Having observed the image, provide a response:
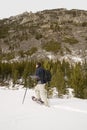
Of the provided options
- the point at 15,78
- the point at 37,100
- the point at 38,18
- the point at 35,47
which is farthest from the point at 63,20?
the point at 37,100

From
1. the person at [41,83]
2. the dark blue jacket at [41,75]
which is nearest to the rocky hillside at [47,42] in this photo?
the person at [41,83]

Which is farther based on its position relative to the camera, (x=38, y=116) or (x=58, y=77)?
(x=58, y=77)

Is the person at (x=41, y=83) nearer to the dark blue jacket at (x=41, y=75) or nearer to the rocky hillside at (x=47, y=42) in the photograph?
the dark blue jacket at (x=41, y=75)

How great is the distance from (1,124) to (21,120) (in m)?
0.84

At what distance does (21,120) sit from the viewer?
334 inches

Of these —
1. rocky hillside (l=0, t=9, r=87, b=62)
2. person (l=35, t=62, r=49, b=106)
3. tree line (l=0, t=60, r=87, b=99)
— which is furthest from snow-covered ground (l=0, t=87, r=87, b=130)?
rocky hillside (l=0, t=9, r=87, b=62)

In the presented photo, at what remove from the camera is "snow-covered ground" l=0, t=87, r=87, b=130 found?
312 inches

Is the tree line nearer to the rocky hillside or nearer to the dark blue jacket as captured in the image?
the dark blue jacket

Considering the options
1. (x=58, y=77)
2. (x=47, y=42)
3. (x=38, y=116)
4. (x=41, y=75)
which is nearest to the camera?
(x=38, y=116)

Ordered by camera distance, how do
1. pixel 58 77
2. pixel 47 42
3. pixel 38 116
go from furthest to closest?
pixel 47 42
pixel 58 77
pixel 38 116

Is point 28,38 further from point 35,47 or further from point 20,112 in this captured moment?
point 20,112

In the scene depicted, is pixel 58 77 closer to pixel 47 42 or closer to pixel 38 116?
pixel 38 116

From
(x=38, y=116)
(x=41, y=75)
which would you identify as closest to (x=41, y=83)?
(x=41, y=75)

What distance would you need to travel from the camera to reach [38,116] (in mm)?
9203
